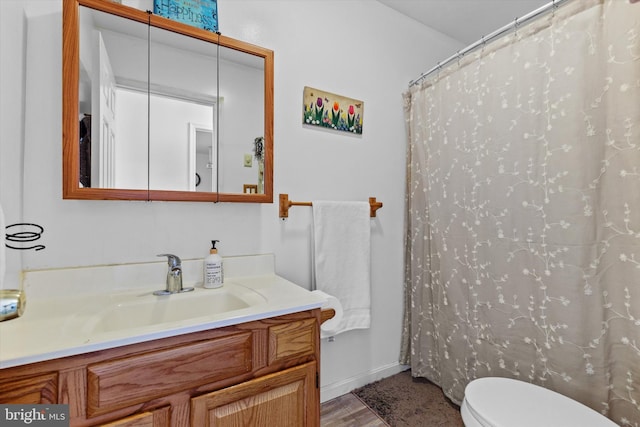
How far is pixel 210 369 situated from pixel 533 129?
5.20 ft

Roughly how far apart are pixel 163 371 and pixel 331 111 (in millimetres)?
1416

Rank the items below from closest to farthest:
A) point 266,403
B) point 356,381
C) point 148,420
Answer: point 148,420 → point 266,403 → point 356,381

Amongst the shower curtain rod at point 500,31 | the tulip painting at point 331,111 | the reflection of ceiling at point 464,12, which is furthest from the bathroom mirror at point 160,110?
the reflection of ceiling at point 464,12

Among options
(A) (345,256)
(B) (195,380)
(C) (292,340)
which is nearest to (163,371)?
(B) (195,380)

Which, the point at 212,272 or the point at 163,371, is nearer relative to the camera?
the point at 163,371

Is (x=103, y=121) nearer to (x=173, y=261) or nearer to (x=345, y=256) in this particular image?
(x=173, y=261)

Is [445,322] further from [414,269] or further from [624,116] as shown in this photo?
[624,116]

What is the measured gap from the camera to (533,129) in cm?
133

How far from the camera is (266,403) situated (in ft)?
3.12

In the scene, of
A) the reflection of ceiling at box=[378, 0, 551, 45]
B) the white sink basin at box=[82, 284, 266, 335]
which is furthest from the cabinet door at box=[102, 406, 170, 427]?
the reflection of ceiling at box=[378, 0, 551, 45]

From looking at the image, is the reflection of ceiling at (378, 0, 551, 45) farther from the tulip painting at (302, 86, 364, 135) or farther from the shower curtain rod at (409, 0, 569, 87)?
the tulip painting at (302, 86, 364, 135)

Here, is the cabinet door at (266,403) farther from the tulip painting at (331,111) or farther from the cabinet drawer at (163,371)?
the tulip painting at (331,111)

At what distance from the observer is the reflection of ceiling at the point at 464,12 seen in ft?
6.04

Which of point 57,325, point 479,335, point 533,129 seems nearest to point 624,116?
point 533,129
